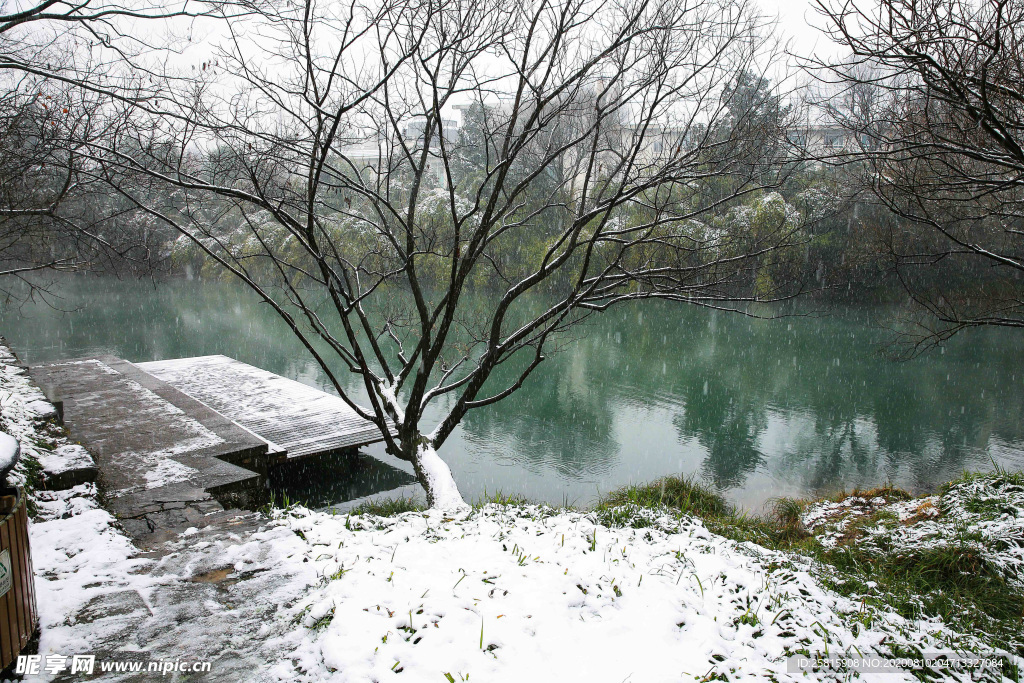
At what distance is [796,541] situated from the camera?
497 cm

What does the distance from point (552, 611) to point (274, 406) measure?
6710 mm

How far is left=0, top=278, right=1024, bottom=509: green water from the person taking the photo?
767 cm

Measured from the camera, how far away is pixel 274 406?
824 centimetres

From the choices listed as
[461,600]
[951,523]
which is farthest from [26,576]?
[951,523]

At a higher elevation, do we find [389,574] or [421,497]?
[389,574]

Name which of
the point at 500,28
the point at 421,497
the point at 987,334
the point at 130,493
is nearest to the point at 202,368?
the point at 421,497

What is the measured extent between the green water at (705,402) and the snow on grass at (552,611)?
3849 millimetres

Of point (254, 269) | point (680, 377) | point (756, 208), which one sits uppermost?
point (756, 208)

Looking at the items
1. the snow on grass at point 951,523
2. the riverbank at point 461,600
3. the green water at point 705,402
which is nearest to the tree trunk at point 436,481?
the riverbank at point 461,600

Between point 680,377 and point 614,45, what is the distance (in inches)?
342

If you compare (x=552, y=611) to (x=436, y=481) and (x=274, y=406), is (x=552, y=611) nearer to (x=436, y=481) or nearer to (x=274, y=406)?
(x=436, y=481)

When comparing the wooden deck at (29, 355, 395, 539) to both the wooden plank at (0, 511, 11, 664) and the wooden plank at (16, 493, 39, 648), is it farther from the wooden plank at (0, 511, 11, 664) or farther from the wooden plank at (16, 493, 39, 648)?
the wooden plank at (0, 511, 11, 664)

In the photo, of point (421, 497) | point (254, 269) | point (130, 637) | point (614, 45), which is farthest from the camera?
point (254, 269)

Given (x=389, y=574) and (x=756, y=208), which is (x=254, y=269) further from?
(x=389, y=574)
